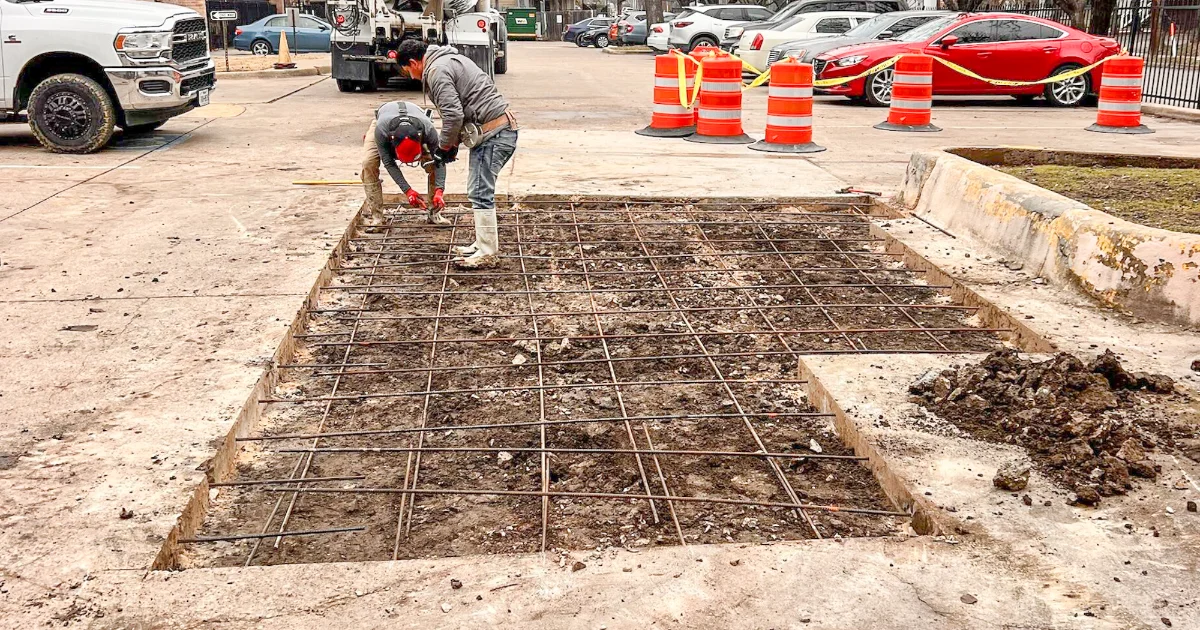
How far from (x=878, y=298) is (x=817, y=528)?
312cm

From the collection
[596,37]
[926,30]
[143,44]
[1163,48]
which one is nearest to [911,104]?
[926,30]

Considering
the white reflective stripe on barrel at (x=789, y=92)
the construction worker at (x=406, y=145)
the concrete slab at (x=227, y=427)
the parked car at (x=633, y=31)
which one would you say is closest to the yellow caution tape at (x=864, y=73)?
the white reflective stripe on barrel at (x=789, y=92)

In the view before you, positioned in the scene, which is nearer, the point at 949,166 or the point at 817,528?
the point at 817,528

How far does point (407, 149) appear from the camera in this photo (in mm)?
7398

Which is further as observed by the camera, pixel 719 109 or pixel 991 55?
pixel 991 55

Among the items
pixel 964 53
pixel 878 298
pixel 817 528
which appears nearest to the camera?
pixel 817 528

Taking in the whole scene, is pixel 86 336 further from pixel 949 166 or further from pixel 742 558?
pixel 949 166

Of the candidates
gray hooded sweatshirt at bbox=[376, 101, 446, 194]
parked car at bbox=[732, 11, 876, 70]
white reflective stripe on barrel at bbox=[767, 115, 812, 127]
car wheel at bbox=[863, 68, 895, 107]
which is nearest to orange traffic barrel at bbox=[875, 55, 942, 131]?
white reflective stripe on barrel at bbox=[767, 115, 812, 127]

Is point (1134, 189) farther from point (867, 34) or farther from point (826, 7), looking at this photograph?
point (826, 7)

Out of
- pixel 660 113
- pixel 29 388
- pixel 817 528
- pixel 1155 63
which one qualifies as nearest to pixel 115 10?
pixel 660 113

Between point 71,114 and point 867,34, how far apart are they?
13256 mm

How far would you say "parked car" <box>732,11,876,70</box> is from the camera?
21062 millimetres

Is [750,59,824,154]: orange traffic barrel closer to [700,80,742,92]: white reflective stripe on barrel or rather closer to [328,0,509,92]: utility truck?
[700,80,742,92]: white reflective stripe on barrel

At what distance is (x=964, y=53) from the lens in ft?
56.0
